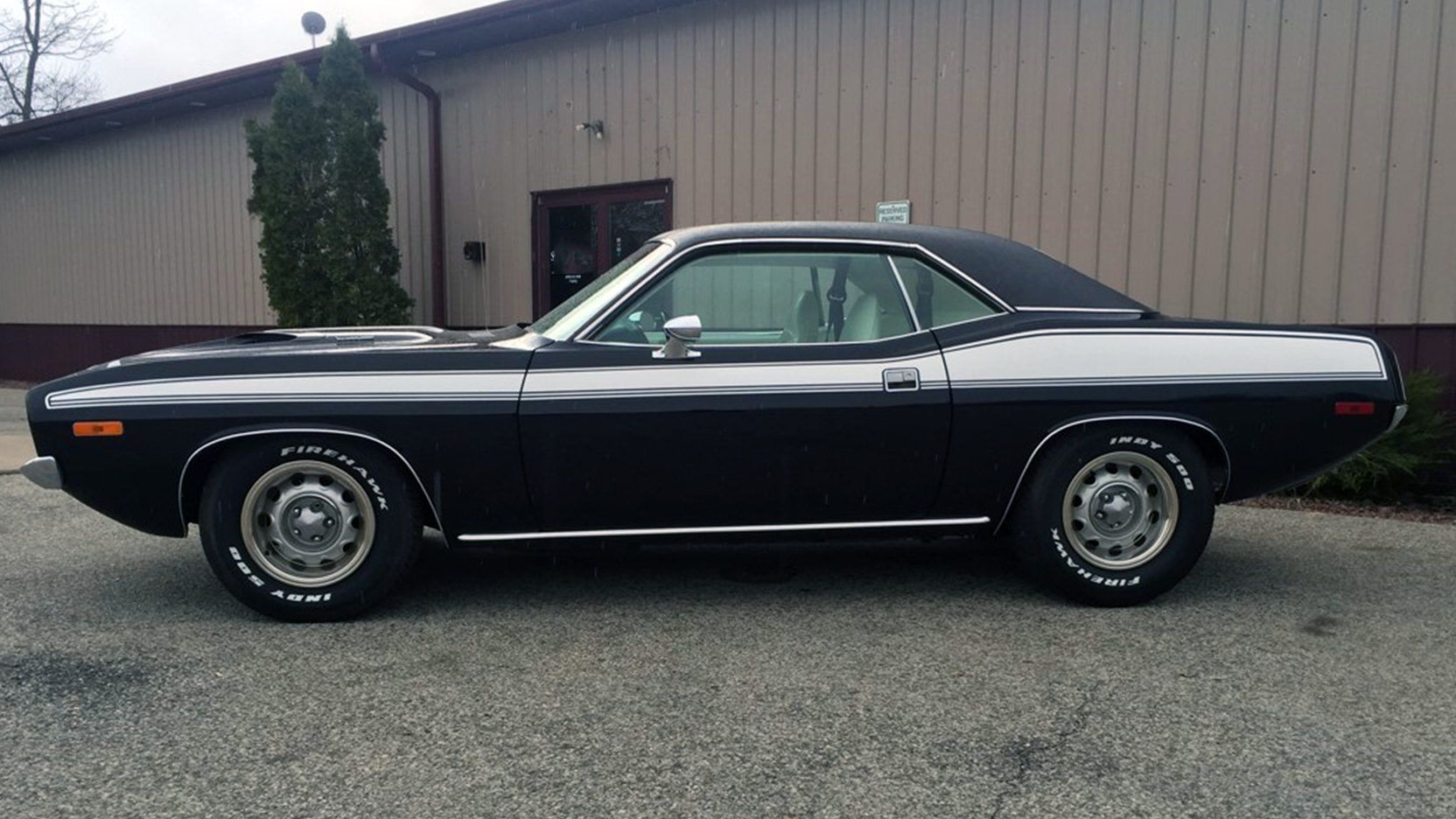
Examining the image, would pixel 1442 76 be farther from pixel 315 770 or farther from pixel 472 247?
pixel 472 247

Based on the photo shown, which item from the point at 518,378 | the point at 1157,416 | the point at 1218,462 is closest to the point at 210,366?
the point at 518,378

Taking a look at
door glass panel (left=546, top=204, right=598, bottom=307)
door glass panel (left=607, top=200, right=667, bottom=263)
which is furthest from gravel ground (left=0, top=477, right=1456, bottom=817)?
door glass panel (left=546, top=204, right=598, bottom=307)

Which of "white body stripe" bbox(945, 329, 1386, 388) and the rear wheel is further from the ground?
"white body stripe" bbox(945, 329, 1386, 388)

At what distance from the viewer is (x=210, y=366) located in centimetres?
368

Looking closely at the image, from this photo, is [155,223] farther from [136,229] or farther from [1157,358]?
[1157,358]

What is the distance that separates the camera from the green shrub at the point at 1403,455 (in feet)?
18.8

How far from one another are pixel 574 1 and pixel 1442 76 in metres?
6.34

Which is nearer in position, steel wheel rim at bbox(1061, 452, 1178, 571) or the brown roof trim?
steel wheel rim at bbox(1061, 452, 1178, 571)

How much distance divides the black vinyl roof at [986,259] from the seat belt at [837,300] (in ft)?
0.44

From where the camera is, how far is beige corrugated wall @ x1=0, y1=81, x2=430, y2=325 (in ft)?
36.2

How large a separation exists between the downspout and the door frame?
1.22 m

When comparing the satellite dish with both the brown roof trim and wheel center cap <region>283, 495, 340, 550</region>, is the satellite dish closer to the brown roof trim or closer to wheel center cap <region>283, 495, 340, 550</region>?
the brown roof trim

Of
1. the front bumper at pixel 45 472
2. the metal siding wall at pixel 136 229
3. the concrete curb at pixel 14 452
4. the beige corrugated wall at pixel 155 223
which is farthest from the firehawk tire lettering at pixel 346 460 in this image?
the metal siding wall at pixel 136 229

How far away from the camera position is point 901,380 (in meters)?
3.73
